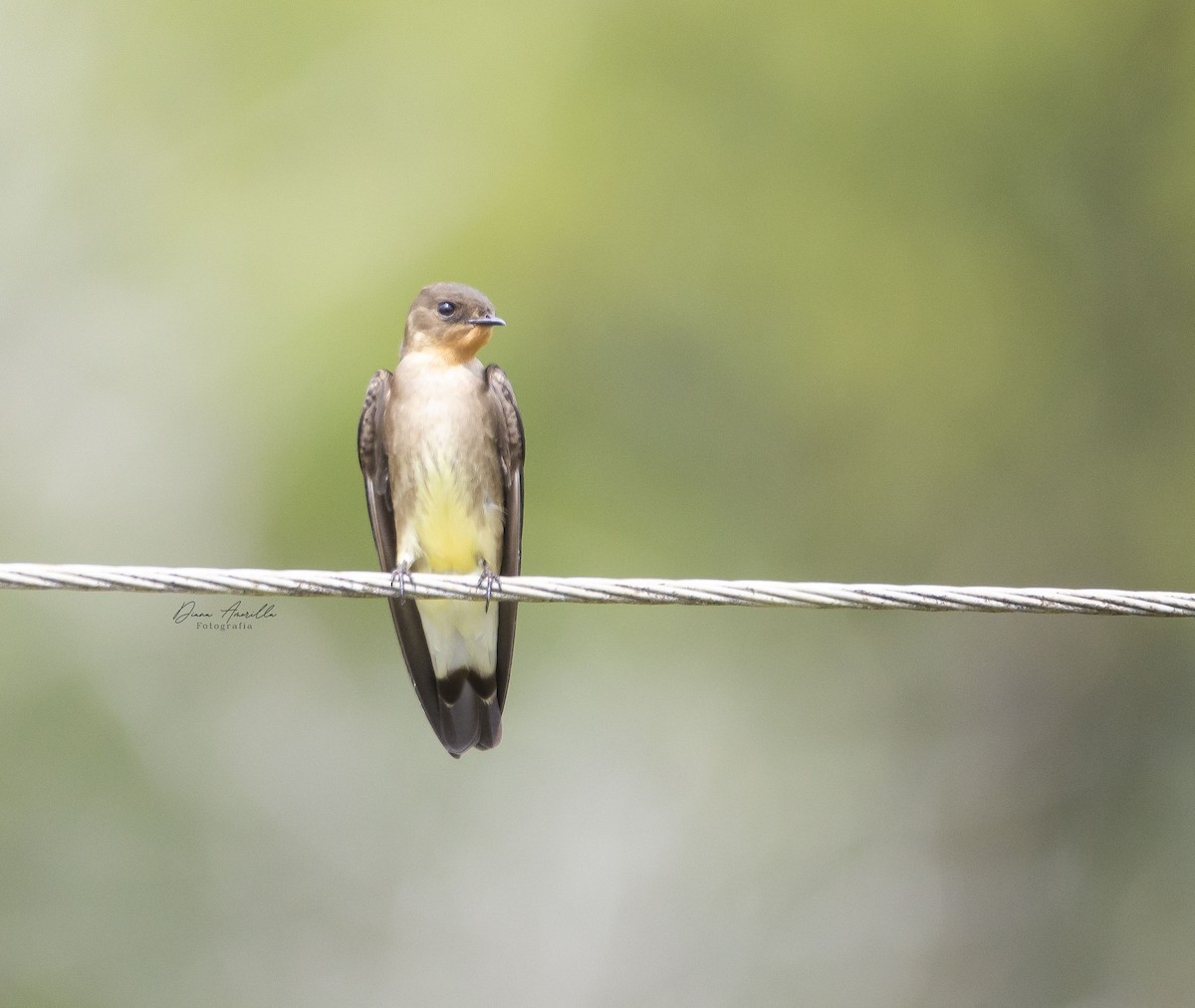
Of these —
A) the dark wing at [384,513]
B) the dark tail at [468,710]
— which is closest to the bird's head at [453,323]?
the dark wing at [384,513]

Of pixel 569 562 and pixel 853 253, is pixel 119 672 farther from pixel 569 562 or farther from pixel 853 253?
pixel 853 253

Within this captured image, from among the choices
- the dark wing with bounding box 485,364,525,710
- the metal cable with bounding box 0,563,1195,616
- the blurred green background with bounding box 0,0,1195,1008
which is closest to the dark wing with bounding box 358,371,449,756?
the dark wing with bounding box 485,364,525,710

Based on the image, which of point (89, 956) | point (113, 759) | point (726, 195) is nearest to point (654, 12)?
point (726, 195)

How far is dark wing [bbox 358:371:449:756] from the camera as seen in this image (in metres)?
7.38

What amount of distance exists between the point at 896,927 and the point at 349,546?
5.60 meters

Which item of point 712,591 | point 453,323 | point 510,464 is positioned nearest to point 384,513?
point 510,464

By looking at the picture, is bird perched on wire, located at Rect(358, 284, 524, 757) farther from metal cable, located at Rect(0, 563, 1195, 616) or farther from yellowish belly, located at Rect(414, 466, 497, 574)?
metal cable, located at Rect(0, 563, 1195, 616)

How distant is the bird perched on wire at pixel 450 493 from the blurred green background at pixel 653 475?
5.17 metres

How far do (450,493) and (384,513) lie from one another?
1.52 ft

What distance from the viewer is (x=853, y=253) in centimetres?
1409

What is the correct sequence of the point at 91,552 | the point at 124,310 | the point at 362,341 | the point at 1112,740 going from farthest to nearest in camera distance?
the point at 124,310
the point at 91,552
the point at 362,341
the point at 1112,740

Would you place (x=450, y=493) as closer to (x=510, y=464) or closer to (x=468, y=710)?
(x=510, y=464)

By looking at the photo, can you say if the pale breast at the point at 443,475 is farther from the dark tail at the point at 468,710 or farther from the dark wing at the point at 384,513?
the dark tail at the point at 468,710

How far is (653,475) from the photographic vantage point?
46.7 feet
